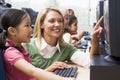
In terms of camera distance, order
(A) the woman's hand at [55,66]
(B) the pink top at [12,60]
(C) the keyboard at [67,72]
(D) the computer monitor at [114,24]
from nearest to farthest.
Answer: (D) the computer monitor at [114,24]
(B) the pink top at [12,60]
(C) the keyboard at [67,72]
(A) the woman's hand at [55,66]

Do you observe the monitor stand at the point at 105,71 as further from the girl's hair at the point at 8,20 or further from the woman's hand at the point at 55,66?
the woman's hand at the point at 55,66

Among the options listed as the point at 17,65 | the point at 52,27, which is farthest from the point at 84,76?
the point at 17,65

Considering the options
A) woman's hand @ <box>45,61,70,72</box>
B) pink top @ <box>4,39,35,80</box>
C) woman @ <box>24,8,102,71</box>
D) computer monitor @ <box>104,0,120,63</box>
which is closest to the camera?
computer monitor @ <box>104,0,120,63</box>

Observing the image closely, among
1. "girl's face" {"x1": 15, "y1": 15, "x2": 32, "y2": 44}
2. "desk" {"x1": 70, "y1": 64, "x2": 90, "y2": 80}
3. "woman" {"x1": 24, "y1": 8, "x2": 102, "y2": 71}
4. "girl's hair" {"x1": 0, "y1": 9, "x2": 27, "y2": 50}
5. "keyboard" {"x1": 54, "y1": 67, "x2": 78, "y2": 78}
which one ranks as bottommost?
"desk" {"x1": 70, "y1": 64, "x2": 90, "y2": 80}

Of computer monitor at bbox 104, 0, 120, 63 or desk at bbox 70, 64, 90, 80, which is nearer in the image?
computer monitor at bbox 104, 0, 120, 63

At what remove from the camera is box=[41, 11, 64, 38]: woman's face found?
1665 millimetres

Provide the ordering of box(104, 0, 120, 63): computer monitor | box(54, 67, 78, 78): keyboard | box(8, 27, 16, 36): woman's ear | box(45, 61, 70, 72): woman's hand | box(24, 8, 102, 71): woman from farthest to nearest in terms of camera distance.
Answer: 1. box(24, 8, 102, 71): woman
2. box(45, 61, 70, 72): woman's hand
3. box(54, 67, 78, 78): keyboard
4. box(8, 27, 16, 36): woman's ear
5. box(104, 0, 120, 63): computer monitor

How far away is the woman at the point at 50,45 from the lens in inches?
64.8

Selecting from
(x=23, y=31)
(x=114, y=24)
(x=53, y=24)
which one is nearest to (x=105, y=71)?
(x=114, y=24)

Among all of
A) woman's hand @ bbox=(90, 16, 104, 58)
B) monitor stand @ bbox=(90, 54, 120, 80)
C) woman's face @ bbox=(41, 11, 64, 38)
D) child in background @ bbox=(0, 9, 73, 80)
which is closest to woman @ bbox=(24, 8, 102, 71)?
woman's face @ bbox=(41, 11, 64, 38)

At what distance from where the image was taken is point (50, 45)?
1.71m

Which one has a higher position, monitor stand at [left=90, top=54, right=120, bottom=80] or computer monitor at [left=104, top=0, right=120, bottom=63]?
computer monitor at [left=104, top=0, right=120, bottom=63]

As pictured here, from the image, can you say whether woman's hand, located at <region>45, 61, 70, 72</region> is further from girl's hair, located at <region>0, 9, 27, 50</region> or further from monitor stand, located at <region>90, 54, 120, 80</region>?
monitor stand, located at <region>90, 54, 120, 80</region>

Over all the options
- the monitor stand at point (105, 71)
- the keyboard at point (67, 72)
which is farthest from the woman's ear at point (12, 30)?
the monitor stand at point (105, 71)
